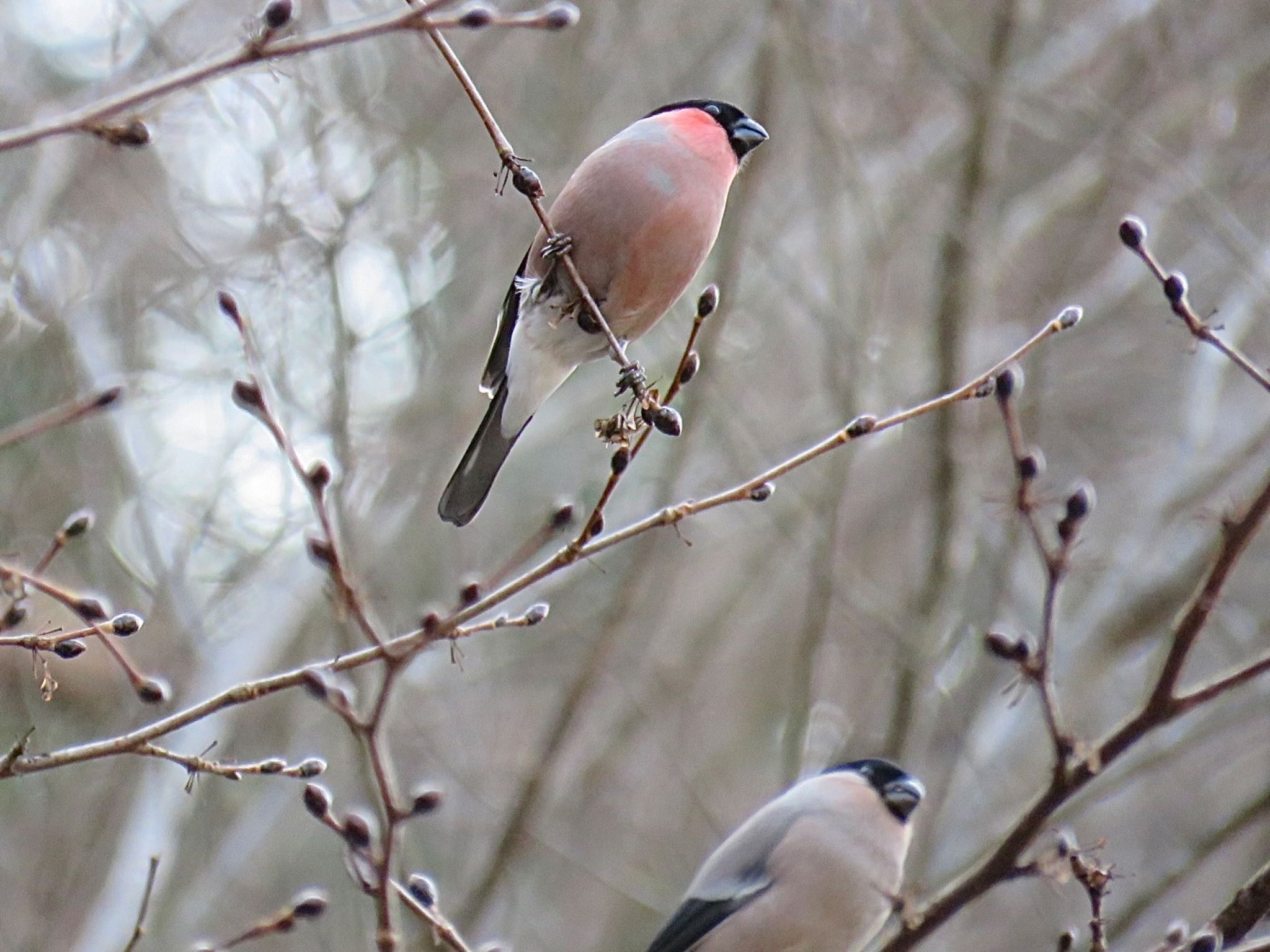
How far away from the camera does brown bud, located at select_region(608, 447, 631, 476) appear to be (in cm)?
184

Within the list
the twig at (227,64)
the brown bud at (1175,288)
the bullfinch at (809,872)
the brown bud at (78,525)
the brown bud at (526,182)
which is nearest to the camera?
the twig at (227,64)

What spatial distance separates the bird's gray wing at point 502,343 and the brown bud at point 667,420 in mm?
1380

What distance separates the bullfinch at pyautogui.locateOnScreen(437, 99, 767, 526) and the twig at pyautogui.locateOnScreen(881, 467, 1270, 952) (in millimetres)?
1450

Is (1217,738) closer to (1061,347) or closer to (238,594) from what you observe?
(1061,347)

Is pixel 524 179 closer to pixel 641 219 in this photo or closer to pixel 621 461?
pixel 621 461

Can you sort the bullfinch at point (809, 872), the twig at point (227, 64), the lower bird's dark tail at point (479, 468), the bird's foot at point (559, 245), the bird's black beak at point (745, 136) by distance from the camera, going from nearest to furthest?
the twig at point (227, 64) → the bird's foot at point (559, 245) → the lower bird's dark tail at point (479, 468) → the bullfinch at point (809, 872) → the bird's black beak at point (745, 136)

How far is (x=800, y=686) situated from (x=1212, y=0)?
356cm

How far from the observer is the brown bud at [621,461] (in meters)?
1.84

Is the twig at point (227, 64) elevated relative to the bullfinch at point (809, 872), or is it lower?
elevated

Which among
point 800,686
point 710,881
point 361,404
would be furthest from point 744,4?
point 710,881

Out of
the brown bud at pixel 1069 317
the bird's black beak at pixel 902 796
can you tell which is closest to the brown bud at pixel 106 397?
the brown bud at pixel 1069 317

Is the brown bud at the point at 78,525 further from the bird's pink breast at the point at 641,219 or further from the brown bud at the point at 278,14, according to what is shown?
the bird's pink breast at the point at 641,219

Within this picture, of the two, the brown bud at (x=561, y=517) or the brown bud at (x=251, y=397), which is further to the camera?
the brown bud at (x=561, y=517)

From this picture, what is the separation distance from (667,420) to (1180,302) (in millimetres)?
677
